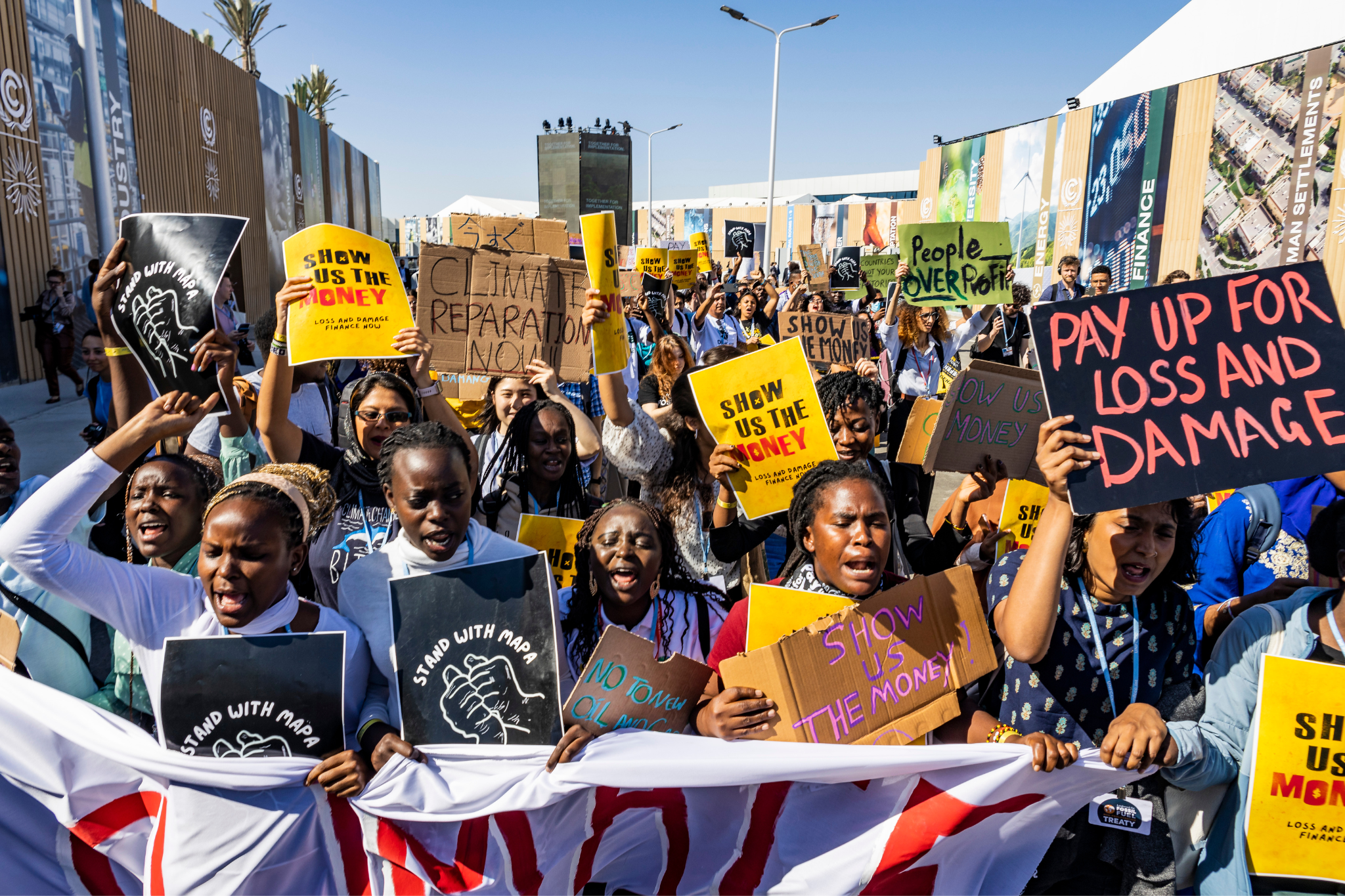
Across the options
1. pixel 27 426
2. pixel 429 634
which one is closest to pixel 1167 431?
pixel 429 634

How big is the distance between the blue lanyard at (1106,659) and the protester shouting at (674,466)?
1.49m

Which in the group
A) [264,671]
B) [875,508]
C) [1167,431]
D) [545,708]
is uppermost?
[1167,431]

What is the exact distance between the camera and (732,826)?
221cm

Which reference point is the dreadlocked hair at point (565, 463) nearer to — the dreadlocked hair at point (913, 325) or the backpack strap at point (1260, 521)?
the backpack strap at point (1260, 521)

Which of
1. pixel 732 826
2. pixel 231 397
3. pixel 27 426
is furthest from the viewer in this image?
pixel 27 426

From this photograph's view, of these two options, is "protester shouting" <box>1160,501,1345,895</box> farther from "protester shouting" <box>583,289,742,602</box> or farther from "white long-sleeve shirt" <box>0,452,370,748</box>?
"white long-sleeve shirt" <box>0,452,370,748</box>

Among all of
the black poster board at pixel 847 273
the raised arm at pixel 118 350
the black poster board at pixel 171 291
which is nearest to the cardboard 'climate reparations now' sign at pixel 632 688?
the black poster board at pixel 171 291

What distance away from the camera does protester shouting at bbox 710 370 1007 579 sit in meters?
3.18

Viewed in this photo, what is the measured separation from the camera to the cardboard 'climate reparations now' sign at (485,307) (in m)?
3.85

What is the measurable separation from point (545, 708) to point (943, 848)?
3.41 ft

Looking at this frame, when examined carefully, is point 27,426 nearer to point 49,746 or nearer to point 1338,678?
point 49,746

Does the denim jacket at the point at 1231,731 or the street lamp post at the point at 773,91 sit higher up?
the street lamp post at the point at 773,91

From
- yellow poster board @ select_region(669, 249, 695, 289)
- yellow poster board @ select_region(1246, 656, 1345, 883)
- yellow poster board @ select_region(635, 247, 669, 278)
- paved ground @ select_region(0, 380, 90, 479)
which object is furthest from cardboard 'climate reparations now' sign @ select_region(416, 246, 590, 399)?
yellow poster board @ select_region(669, 249, 695, 289)

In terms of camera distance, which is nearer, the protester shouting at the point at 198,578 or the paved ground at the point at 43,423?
the protester shouting at the point at 198,578
